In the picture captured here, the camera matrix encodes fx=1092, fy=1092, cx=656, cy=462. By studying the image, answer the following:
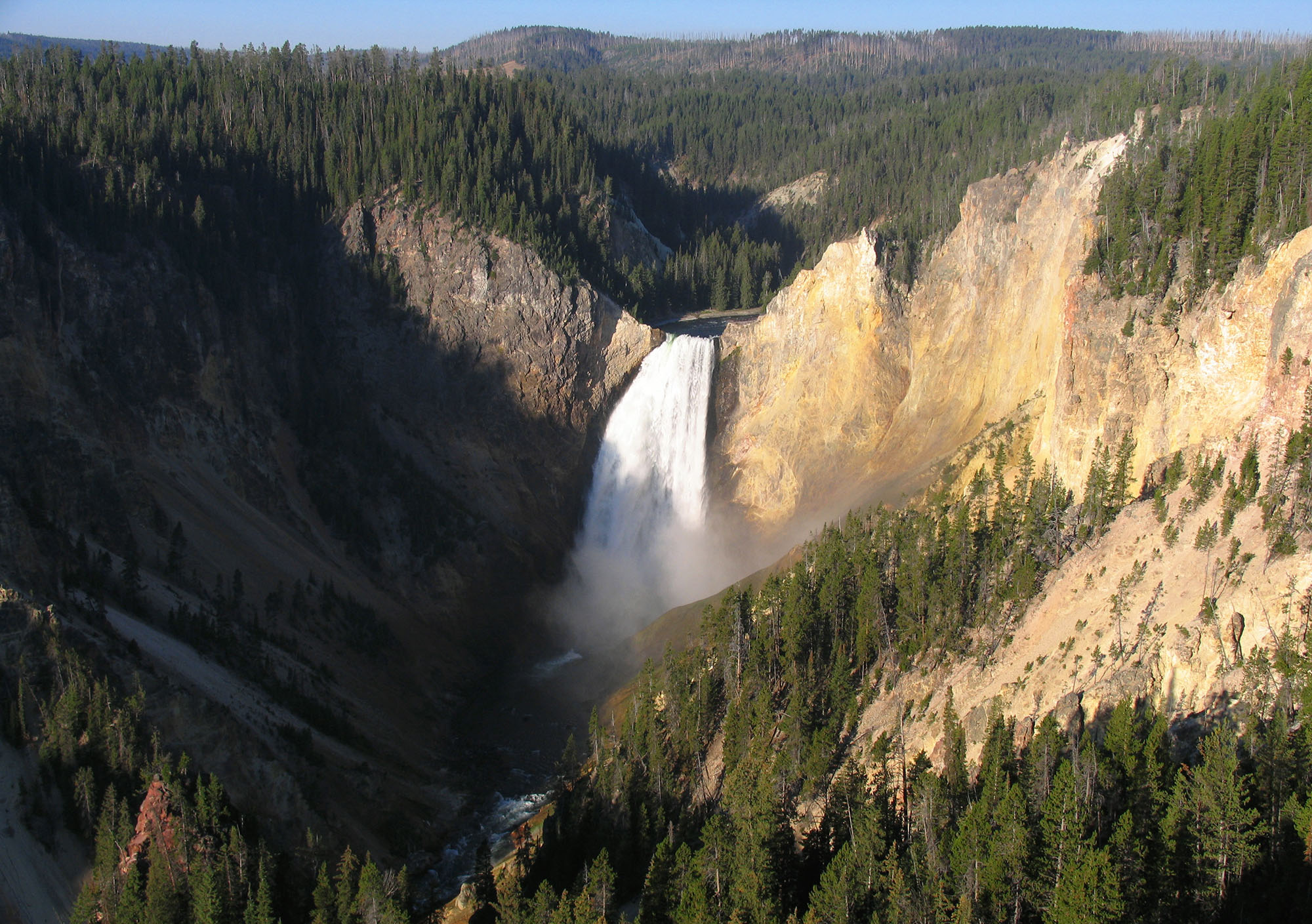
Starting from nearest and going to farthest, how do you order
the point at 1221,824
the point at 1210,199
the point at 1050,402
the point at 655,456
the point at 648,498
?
1. the point at 1221,824
2. the point at 1210,199
3. the point at 1050,402
4. the point at 648,498
5. the point at 655,456

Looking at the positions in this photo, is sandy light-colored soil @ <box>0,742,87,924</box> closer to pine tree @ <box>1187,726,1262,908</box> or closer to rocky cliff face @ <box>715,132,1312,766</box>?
rocky cliff face @ <box>715,132,1312,766</box>

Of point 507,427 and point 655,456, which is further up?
point 507,427

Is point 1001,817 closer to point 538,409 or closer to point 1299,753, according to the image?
point 1299,753

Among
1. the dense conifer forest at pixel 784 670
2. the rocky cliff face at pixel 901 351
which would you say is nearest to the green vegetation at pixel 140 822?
the dense conifer forest at pixel 784 670

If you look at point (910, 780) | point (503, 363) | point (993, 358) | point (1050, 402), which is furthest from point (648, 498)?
point (910, 780)

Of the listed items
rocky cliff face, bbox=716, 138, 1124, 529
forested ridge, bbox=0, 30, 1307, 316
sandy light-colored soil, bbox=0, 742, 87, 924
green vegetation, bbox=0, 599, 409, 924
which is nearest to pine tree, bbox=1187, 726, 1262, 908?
forested ridge, bbox=0, 30, 1307, 316

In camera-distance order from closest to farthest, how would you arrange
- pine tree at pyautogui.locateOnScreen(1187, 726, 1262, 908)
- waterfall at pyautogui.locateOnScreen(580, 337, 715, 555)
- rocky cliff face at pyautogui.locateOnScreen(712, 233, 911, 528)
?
pine tree at pyautogui.locateOnScreen(1187, 726, 1262, 908), rocky cliff face at pyautogui.locateOnScreen(712, 233, 911, 528), waterfall at pyautogui.locateOnScreen(580, 337, 715, 555)

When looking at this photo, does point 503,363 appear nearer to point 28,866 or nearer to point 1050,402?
point 1050,402

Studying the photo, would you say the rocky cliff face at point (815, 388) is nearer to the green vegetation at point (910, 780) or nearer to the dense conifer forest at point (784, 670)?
the dense conifer forest at point (784, 670)
